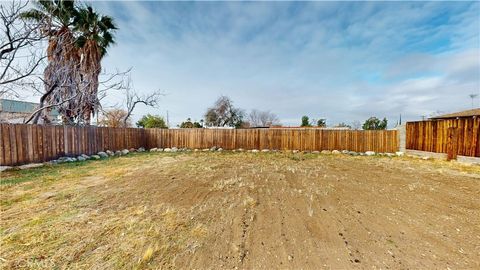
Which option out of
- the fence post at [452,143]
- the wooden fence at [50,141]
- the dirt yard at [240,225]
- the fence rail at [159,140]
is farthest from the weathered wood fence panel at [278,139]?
the dirt yard at [240,225]

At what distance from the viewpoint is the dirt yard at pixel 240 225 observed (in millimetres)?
2086

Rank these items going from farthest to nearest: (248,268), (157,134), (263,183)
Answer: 1. (157,134)
2. (263,183)
3. (248,268)

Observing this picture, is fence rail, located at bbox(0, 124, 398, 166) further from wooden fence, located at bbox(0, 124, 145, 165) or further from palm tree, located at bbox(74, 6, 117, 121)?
palm tree, located at bbox(74, 6, 117, 121)

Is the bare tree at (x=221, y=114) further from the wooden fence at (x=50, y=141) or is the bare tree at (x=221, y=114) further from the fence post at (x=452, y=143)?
the fence post at (x=452, y=143)

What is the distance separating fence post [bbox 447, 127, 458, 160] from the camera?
29.0 ft

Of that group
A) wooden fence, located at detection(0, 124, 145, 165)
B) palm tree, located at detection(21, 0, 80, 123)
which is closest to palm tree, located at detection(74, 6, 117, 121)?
palm tree, located at detection(21, 0, 80, 123)

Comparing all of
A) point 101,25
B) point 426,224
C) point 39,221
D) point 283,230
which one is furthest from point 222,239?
point 101,25

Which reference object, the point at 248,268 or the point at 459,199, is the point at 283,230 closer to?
the point at 248,268

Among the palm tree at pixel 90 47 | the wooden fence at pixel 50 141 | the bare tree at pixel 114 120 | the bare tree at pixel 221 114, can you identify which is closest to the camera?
the wooden fence at pixel 50 141

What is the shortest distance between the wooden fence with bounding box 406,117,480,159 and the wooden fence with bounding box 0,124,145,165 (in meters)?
15.9

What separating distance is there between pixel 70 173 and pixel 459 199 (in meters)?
9.25

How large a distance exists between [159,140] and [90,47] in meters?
6.59

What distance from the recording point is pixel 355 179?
5.54m

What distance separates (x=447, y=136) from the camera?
30.1 ft
